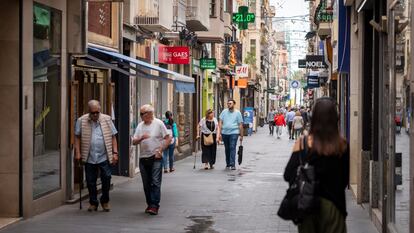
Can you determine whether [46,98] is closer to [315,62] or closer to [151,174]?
[151,174]

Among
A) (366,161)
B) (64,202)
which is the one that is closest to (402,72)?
(366,161)

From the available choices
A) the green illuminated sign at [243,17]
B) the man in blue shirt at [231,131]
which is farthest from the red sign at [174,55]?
the green illuminated sign at [243,17]

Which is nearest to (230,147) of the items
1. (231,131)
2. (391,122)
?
(231,131)

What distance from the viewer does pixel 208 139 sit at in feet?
76.5

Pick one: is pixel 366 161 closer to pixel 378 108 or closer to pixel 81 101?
pixel 378 108

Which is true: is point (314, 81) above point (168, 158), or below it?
above

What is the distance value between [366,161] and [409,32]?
5691 mm

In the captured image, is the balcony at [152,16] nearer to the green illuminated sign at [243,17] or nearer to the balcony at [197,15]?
the balcony at [197,15]

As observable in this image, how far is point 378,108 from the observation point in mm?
12883

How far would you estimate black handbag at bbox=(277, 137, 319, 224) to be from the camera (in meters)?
6.29

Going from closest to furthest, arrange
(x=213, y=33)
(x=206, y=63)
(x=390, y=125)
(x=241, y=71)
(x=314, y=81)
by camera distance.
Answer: (x=390, y=125) → (x=206, y=63) → (x=213, y=33) → (x=314, y=81) → (x=241, y=71)

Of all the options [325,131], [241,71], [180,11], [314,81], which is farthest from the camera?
[241,71]

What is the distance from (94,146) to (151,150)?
93 centimetres

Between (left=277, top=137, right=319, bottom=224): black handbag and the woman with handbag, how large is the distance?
16.8 m
